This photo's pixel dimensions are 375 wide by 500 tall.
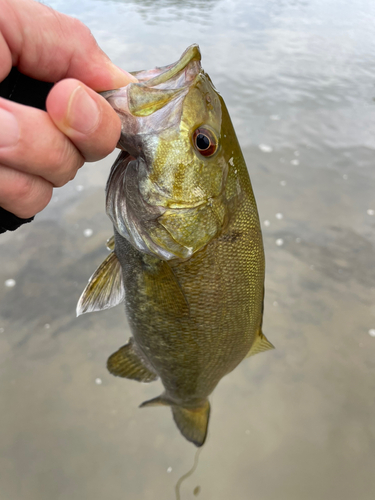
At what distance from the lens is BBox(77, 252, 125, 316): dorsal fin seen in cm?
150

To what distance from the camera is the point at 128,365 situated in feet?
6.52

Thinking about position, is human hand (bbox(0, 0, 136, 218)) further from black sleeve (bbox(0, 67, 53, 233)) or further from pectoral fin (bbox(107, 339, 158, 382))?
pectoral fin (bbox(107, 339, 158, 382))

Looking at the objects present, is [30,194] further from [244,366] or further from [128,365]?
[244,366]

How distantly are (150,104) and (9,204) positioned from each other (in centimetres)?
51

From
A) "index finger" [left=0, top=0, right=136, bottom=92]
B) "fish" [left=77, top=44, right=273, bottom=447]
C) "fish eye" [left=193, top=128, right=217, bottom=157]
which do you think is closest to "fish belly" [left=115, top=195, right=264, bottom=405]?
"fish" [left=77, top=44, right=273, bottom=447]

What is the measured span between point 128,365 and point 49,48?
1.58 metres

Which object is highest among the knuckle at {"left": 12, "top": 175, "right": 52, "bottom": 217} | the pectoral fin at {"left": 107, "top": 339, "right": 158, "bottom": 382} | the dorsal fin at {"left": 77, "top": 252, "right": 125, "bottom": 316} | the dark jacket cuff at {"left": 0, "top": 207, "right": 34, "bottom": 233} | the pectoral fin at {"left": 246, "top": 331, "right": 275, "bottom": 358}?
the knuckle at {"left": 12, "top": 175, "right": 52, "bottom": 217}

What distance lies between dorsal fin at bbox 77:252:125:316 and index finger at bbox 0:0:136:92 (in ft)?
2.36

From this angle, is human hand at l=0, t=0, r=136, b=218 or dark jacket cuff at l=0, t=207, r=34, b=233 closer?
human hand at l=0, t=0, r=136, b=218

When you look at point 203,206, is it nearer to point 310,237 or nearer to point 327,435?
point 327,435

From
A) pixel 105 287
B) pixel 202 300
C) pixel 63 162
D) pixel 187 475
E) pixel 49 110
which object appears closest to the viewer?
pixel 49 110

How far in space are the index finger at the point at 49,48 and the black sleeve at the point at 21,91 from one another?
0.02m

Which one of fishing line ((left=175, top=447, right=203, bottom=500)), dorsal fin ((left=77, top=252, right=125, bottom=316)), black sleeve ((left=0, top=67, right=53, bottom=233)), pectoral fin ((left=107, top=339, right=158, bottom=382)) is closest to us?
black sleeve ((left=0, top=67, right=53, bottom=233))

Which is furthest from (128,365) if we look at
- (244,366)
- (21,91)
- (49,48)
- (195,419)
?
(49,48)
